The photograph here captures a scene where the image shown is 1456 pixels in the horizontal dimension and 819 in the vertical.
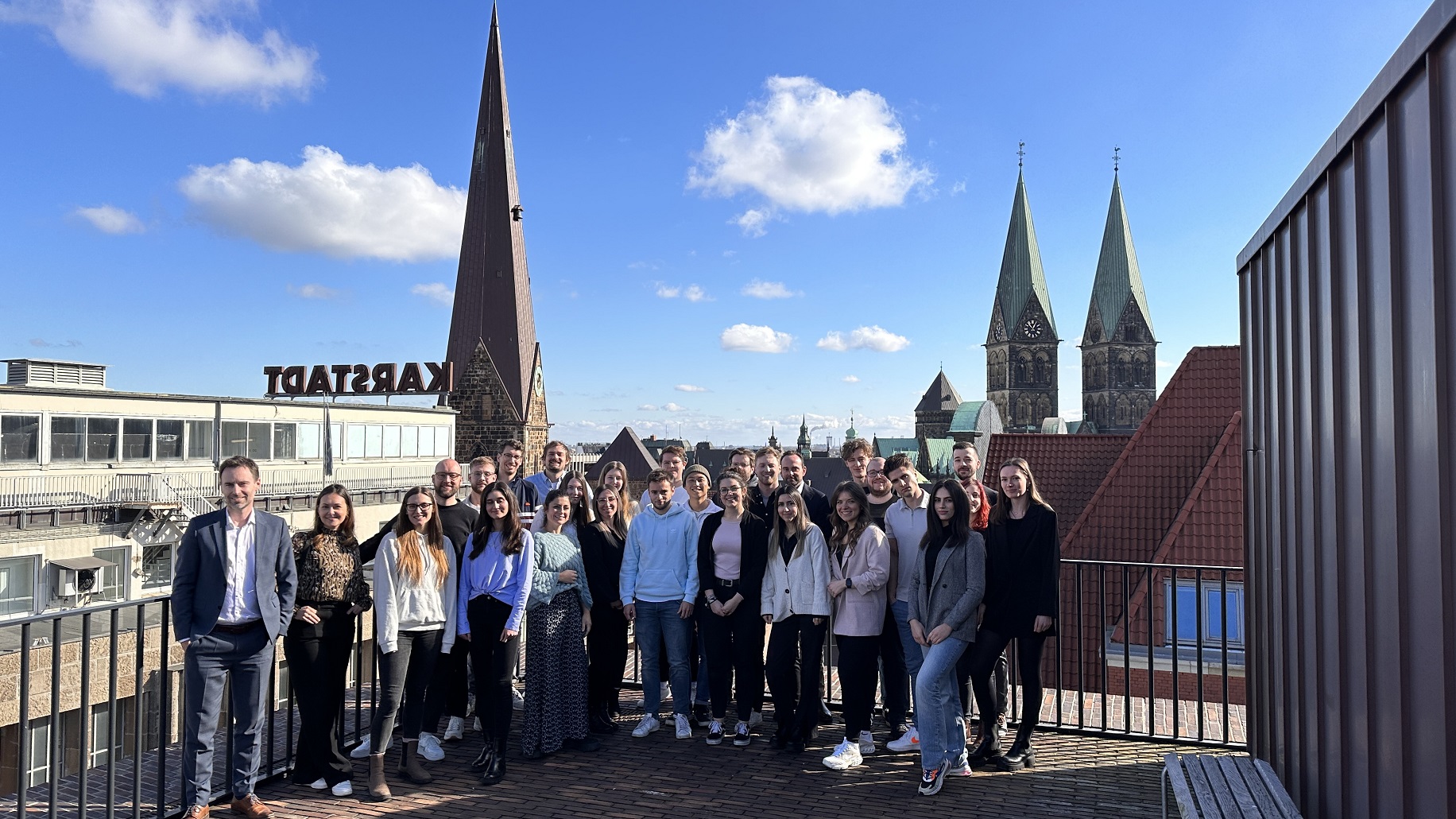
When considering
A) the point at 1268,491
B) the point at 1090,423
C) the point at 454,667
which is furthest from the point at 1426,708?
the point at 1090,423

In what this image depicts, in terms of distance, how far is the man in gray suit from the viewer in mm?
4430

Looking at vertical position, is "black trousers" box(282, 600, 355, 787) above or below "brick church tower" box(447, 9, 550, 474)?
below

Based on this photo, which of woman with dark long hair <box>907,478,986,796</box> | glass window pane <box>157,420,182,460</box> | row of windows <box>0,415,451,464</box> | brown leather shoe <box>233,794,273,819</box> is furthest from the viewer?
glass window pane <box>157,420,182,460</box>

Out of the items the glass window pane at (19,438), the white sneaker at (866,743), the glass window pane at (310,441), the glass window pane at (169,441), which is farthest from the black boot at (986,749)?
the glass window pane at (310,441)

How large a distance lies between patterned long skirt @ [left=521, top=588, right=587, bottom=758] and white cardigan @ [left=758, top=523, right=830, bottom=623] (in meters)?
1.28

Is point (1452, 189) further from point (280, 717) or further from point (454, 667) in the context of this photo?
point (280, 717)

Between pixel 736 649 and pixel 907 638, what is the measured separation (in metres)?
1.10

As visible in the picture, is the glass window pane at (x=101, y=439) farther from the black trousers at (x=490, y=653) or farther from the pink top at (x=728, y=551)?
the pink top at (x=728, y=551)

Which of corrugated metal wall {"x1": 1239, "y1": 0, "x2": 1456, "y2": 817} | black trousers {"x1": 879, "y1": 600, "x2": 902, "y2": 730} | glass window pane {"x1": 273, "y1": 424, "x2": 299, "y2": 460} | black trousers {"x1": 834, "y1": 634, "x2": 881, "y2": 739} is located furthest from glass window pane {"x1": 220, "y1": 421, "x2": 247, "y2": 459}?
corrugated metal wall {"x1": 1239, "y1": 0, "x2": 1456, "y2": 817}

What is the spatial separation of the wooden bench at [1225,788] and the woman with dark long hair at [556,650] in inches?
129

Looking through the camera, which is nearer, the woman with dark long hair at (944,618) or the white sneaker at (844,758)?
the woman with dark long hair at (944,618)

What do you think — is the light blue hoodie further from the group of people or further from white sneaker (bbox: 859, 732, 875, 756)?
white sneaker (bbox: 859, 732, 875, 756)

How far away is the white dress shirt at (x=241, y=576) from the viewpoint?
448cm

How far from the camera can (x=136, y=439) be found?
982 inches
